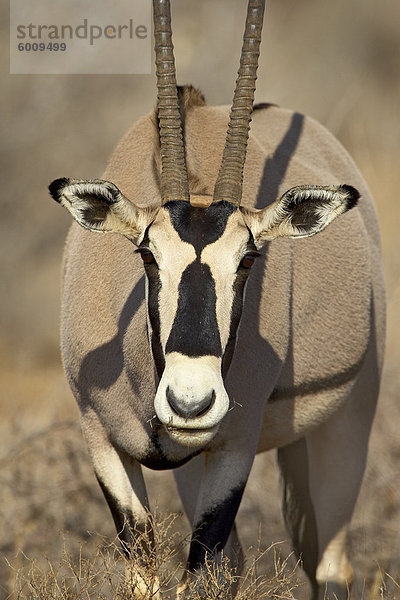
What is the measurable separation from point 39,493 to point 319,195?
12.9ft

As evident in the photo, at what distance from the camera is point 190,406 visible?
3.34 meters

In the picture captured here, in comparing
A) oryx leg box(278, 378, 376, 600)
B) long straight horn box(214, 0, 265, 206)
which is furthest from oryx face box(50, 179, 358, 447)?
oryx leg box(278, 378, 376, 600)

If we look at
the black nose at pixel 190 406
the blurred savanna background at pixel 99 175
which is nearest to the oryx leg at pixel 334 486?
the blurred savanna background at pixel 99 175

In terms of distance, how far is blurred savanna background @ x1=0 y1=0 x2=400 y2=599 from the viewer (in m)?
7.05

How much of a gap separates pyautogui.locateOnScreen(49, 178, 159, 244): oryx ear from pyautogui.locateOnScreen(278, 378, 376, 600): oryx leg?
235 cm

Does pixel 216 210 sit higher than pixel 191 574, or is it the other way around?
pixel 216 210

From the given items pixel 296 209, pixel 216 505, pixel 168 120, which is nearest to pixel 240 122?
pixel 168 120

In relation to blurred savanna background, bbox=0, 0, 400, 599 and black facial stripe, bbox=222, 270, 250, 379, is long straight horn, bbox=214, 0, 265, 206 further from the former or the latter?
blurred savanna background, bbox=0, 0, 400, 599

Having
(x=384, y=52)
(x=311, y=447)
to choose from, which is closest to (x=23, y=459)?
(x=311, y=447)

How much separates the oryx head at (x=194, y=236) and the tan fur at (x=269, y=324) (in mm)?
375

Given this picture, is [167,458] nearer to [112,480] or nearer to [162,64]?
[112,480]

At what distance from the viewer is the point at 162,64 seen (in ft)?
14.0

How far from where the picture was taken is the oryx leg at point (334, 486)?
5.91m

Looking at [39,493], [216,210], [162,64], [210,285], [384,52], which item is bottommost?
[39,493]
